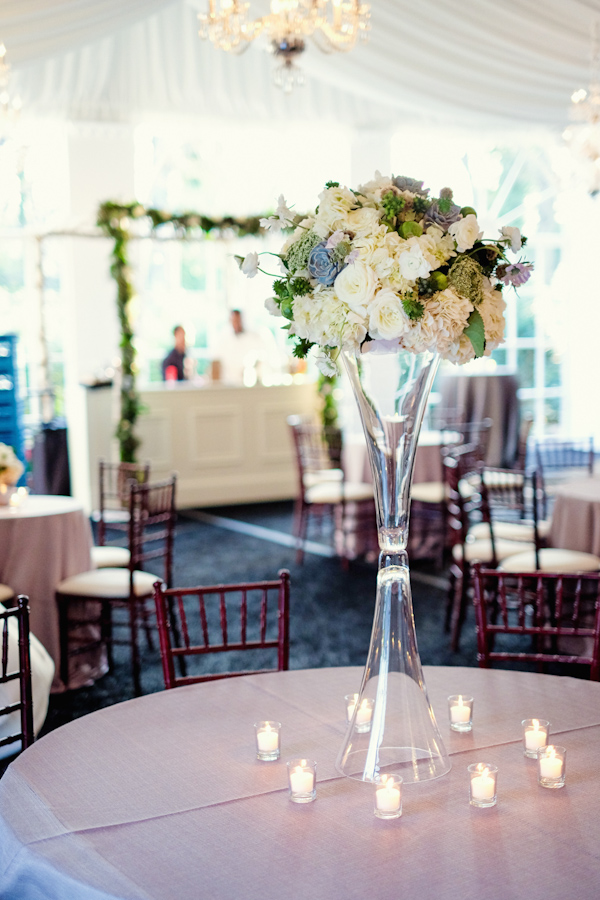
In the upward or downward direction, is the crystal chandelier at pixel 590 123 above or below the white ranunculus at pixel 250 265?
above

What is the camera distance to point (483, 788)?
149 centimetres

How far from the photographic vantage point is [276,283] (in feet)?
5.41

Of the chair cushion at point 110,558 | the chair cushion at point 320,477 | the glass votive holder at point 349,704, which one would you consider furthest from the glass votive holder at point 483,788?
the chair cushion at point 320,477

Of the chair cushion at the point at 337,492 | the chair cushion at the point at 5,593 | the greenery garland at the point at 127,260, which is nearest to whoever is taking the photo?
the chair cushion at the point at 5,593

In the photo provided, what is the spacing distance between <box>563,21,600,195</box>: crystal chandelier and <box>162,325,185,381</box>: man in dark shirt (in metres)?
3.92

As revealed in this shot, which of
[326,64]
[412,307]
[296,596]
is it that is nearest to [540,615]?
[412,307]

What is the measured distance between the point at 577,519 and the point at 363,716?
2995 mm

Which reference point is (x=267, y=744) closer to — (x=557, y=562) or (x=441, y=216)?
(x=441, y=216)

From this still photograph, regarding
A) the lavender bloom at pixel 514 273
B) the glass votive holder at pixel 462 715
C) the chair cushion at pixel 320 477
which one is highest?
the lavender bloom at pixel 514 273

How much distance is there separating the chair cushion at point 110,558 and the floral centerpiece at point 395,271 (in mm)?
3168

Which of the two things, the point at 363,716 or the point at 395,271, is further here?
the point at 363,716

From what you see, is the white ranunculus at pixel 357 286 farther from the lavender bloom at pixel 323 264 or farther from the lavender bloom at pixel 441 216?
the lavender bloom at pixel 441 216

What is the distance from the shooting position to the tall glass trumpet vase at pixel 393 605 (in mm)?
1586

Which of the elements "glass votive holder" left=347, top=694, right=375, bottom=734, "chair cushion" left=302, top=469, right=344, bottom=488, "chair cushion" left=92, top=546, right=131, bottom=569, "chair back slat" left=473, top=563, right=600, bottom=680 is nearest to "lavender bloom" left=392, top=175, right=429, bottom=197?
"glass votive holder" left=347, top=694, right=375, bottom=734
